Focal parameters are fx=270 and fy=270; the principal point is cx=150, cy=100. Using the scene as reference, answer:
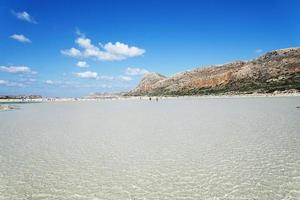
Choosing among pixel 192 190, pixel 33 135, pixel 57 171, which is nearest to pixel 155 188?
pixel 192 190

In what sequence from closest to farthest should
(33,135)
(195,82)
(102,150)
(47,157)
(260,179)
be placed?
(260,179), (47,157), (102,150), (33,135), (195,82)

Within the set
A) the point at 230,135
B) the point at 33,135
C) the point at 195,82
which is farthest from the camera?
the point at 195,82

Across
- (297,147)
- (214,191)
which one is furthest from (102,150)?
(297,147)

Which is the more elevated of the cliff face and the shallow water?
the cliff face

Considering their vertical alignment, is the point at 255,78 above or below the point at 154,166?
above

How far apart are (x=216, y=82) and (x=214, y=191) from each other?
145 meters

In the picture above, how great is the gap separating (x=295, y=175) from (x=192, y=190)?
371cm

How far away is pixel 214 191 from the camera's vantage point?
7812 millimetres

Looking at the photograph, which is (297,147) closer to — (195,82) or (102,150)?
(102,150)

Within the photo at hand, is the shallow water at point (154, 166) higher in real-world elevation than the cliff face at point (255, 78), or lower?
lower

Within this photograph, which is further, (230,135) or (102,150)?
(230,135)

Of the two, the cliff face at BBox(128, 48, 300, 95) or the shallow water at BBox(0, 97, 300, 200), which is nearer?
the shallow water at BBox(0, 97, 300, 200)

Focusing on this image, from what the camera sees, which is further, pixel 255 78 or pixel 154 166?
pixel 255 78

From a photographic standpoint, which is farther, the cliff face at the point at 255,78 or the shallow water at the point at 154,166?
the cliff face at the point at 255,78
